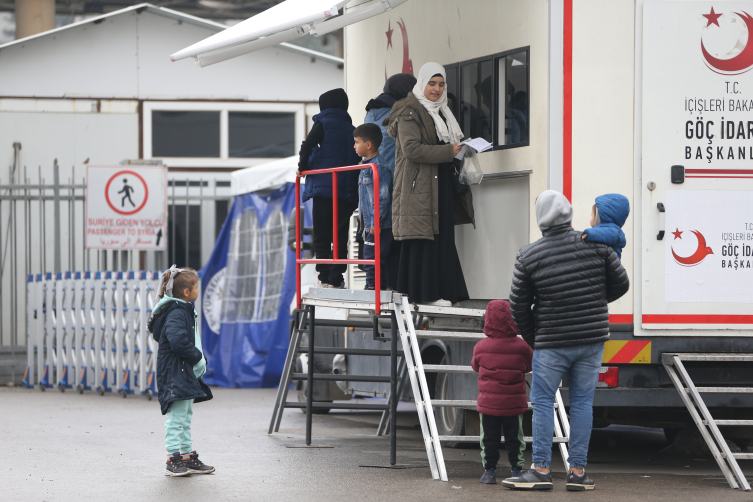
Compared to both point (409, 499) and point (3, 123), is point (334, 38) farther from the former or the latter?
point (409, 499)

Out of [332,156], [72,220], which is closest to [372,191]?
[332,156]

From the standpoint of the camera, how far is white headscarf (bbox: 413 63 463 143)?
827 cm

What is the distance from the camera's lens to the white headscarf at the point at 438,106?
8266 mm

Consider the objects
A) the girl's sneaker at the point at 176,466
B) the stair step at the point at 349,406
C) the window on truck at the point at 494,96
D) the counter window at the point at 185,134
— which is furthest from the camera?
the counter window at the point at 185,134

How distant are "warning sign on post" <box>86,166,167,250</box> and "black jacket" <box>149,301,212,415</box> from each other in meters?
7.06

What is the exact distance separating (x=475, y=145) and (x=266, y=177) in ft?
23.6

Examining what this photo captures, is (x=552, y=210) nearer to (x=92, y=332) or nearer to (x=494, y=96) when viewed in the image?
(x=494, y=96)

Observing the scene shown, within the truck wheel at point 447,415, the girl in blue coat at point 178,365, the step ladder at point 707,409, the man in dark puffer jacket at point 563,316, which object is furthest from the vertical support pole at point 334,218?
the step ladder at point 707,409

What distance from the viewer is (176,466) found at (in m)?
7.43

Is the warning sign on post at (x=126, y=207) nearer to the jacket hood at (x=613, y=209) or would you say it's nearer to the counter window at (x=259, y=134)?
the counter window at (x=259, y=134)

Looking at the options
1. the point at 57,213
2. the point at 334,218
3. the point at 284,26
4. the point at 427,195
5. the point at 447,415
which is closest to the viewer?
the point at 427,195

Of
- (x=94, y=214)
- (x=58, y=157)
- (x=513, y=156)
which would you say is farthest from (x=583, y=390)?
(x=58, y=157)

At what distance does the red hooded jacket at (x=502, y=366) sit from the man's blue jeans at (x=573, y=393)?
15 cm

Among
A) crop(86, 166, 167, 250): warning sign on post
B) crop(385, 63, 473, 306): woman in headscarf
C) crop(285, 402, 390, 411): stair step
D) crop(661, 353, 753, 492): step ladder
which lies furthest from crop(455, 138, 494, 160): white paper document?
crop(86, 166, 167, 250): warning sign on post
